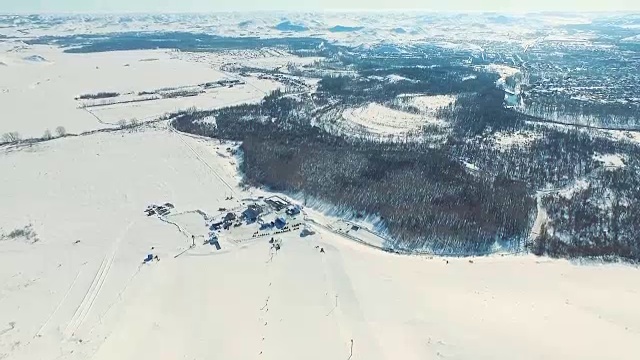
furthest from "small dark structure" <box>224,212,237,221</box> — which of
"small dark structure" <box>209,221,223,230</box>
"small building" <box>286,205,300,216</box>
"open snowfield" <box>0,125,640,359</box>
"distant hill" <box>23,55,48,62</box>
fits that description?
"distant hill" <box>23,55,48,62</box>

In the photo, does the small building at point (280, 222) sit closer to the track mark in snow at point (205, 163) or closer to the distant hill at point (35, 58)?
the track mark in snow at point (205, 163)

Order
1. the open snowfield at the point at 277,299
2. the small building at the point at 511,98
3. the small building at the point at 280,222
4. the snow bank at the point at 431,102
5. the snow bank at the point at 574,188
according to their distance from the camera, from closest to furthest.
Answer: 1. the open snowfield at the point at 277,299
2. the small building at the point at 280,222
3. the snow bank at the point at 574,188
4. the snow bank at the point at 431,102
5. the small building at the point at 511,98

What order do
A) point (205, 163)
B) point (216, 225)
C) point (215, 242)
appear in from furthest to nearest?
point (205, 163)
point (216, 225)
point (215, 242)

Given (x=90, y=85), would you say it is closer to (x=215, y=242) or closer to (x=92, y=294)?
(x=215, y=242)

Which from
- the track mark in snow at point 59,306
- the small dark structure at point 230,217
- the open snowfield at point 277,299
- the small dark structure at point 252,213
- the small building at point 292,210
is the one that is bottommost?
the track mark in snow at point 59,306

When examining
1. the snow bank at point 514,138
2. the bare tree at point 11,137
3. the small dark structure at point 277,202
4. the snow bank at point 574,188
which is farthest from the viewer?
the bare tree at point 11,137

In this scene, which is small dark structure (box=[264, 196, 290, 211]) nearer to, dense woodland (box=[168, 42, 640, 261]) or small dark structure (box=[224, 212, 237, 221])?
dense woodland (box=[168, 42, 640, 261])

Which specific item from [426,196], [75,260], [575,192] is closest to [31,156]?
[75,260]

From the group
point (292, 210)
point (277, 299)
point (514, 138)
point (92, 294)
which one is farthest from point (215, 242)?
point (514, 138)

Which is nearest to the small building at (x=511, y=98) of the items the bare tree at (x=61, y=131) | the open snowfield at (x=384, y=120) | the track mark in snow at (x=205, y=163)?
the open snowfield at (x=384, y=120)
